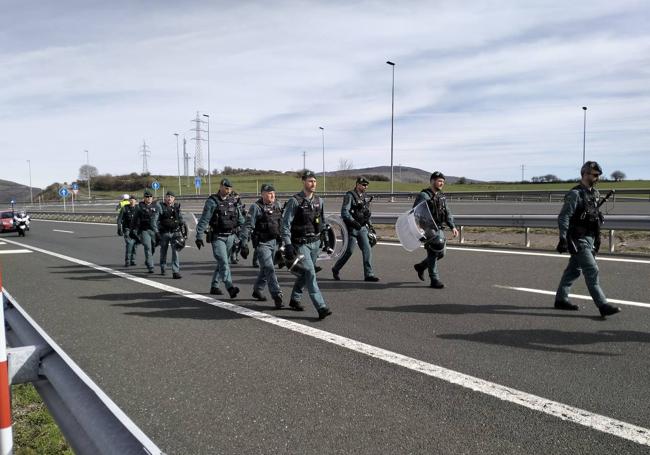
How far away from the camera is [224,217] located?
944 centimetres

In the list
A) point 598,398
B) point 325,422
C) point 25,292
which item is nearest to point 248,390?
point 325,422

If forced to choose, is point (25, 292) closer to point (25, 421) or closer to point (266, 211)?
point (266, 211)

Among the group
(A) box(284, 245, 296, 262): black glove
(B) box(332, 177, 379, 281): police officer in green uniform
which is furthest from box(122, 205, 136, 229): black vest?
(A) box(284, 245, 296, 262): black glove

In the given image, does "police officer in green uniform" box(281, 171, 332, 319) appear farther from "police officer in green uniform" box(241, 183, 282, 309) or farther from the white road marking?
the white road marking

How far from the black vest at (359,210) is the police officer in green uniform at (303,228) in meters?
2.77

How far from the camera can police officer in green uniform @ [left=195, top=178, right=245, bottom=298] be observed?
9.30 metres

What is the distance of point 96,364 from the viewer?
550 cm

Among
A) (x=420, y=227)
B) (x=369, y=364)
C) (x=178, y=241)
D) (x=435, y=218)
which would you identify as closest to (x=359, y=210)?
(x=420, y=227)

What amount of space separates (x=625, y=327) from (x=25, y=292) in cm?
1012

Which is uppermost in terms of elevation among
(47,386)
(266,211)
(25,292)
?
(266,211)

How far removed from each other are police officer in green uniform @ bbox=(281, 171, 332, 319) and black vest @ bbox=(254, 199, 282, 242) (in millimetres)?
1073

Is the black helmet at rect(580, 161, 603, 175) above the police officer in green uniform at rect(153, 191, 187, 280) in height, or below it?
above

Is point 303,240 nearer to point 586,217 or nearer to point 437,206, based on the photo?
point 437,206

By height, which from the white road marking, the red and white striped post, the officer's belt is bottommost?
the white road marking
